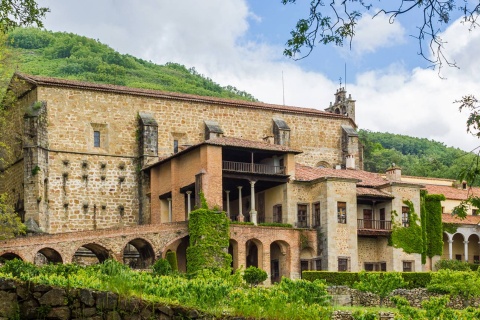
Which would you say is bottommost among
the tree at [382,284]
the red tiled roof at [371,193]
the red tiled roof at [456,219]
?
the tree at [382,284]

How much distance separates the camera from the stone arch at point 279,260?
169 feet

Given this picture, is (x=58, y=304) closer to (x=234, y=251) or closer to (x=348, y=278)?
(x=348, y=278)

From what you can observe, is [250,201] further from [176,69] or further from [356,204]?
[176,69]

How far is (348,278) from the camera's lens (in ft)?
149

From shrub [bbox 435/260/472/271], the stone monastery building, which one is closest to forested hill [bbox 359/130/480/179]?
shrub [bbox 435/260/472/271]

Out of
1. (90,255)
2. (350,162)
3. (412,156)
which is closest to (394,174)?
(350,162)

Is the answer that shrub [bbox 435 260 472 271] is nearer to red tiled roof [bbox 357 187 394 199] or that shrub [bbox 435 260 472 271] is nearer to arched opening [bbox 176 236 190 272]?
red tiled roof [bbox 357 187 394 199]

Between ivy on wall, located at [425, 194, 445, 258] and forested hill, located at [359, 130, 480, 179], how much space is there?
11.8m

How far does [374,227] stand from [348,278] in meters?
9.14

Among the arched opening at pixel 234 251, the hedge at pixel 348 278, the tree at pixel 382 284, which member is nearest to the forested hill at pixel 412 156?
the hedge at pixel 348 278

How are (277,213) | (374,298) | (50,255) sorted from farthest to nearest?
(277,213) < (50,255) < (374,298)

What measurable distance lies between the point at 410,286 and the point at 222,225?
10.1 meters

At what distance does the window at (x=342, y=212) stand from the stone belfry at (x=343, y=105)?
54.2 ft

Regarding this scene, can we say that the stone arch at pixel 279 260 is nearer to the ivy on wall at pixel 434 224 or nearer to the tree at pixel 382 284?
the ivy on wall at pixel 434 224
